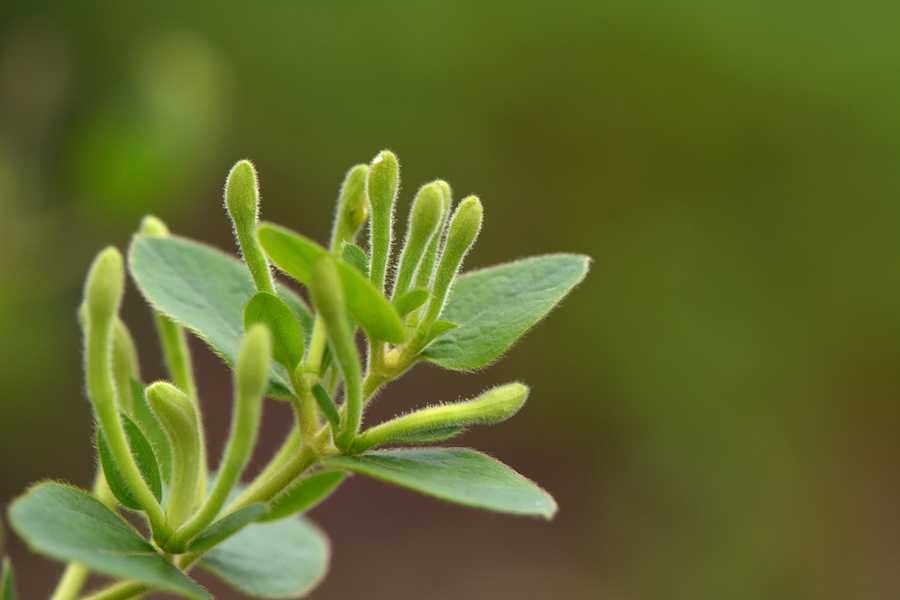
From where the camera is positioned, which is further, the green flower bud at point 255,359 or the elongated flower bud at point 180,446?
the elongated flower bud at point 180,446

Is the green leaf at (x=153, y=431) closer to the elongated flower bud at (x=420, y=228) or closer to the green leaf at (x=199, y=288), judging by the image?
the green leaf at (x=199, y=288)

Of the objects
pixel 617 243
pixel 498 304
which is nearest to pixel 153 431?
pixel 498 304

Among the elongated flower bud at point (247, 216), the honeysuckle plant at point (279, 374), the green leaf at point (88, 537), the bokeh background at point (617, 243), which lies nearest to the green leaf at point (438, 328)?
the honeysuckle plant at point (279, 374)

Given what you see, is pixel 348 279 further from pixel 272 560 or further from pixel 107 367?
pixel 272 560

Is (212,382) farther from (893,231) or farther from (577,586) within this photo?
(893,231)

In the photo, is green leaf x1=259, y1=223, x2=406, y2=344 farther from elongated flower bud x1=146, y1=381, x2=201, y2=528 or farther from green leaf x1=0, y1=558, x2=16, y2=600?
green leaf x1=0, y1=558, x2=16, y2=600

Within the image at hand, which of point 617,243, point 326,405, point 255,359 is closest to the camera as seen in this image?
point 255,359

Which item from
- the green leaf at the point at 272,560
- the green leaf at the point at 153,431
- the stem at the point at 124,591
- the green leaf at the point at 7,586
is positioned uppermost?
the green leaf at the point at 153,431
